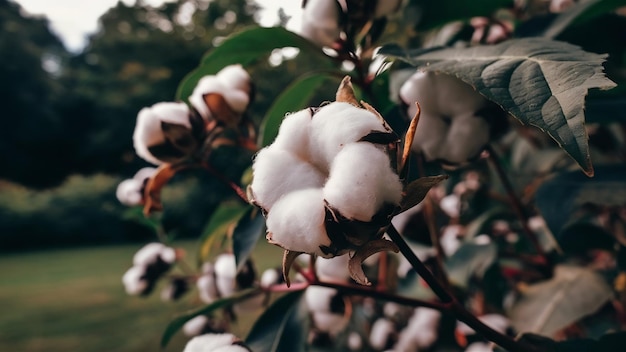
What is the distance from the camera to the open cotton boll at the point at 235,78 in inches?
18.5

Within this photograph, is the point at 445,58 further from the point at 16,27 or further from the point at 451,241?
the point at 16,27

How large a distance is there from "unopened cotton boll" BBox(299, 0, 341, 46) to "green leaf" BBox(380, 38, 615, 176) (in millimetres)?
90

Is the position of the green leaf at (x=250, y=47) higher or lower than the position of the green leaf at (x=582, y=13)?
higher

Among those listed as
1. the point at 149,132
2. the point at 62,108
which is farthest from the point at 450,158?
the point at 62,108

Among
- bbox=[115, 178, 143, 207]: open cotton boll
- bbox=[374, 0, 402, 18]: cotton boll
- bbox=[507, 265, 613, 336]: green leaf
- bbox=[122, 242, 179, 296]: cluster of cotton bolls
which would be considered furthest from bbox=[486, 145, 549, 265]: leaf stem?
bbox=[122, 242, 179, 296]: cluster of cotton bolls

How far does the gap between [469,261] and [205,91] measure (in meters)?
0.34

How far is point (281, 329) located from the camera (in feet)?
1.43

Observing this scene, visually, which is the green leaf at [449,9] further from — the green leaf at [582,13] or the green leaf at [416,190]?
the green leaf at [416,190]

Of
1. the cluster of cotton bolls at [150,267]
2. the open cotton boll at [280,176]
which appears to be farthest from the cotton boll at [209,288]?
the open cotton boll at [280,176]

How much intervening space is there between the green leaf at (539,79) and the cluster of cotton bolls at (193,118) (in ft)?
0.58

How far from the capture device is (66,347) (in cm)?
271

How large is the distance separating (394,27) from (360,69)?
0.76 metres

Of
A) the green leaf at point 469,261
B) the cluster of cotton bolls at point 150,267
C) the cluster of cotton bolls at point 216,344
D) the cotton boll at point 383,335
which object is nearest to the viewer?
the cluster of cotton bolls at point 216,344

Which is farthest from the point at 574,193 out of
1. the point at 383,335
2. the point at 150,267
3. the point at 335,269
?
the point at 150,267
